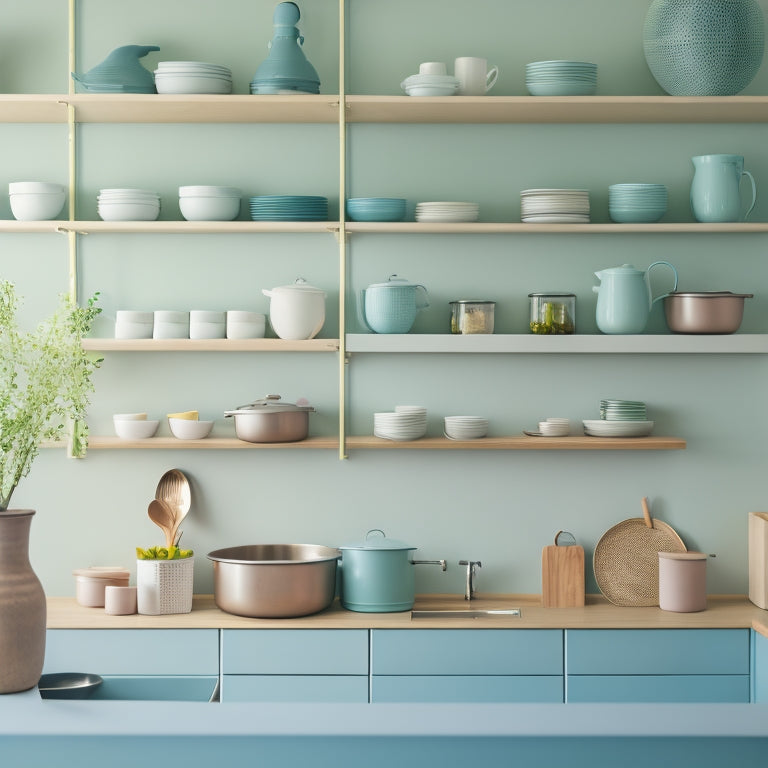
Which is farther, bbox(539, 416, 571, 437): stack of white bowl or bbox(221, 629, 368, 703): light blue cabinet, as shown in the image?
bbox(539, 416, 571, 437): stack of white bowl

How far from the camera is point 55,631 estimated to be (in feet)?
10.0

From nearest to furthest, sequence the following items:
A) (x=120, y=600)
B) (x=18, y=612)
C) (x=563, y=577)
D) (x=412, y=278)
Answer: (x=18, y=612) → (x=120, y=600) → (x=563, y=577) → (x=412, y=278)

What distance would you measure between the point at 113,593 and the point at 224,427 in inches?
28.0

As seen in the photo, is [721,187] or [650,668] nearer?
[650,668]

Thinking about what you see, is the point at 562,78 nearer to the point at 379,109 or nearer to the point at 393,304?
the point at 379,109

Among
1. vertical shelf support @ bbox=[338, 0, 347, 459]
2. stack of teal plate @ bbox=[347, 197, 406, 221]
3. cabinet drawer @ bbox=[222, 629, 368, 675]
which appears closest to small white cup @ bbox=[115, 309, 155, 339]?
vertical shelf support @ bbox=[338, 0, 347, 459]

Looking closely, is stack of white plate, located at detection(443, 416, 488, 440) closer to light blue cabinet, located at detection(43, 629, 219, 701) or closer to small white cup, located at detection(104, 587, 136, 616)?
light blue cabinet, located at detection(43, 629, 219, 701)

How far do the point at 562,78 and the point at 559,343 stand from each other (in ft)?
2.94

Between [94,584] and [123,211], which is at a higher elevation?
[123,211]

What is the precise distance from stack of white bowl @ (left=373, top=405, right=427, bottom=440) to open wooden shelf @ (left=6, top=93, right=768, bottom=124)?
1.04 m

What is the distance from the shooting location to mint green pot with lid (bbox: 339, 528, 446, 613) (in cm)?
321

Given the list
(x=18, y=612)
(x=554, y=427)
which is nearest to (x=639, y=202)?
(x=554, y=427)

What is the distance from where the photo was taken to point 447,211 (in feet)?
10.9

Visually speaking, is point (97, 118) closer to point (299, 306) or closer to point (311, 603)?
point (299, 306)
